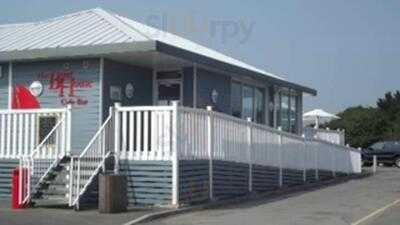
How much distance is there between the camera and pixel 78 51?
1922cm

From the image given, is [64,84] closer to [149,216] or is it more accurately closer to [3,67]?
[3,67]

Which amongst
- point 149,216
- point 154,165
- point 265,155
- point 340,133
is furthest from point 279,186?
point 340,133

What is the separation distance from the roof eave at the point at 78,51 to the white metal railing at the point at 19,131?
184 cm

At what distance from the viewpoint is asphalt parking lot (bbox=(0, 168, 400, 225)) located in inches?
579

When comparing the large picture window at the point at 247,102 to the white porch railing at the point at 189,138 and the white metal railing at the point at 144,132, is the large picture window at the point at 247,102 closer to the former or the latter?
the white porch railing at the point at 189,138

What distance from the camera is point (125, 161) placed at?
17.2 meters

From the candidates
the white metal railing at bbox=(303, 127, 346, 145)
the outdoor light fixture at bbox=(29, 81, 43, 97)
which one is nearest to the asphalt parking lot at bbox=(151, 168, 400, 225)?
the outdoor light fixture at bbox=(29, 81, 43, 97)

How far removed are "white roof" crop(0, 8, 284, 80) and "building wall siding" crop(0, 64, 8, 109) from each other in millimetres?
582

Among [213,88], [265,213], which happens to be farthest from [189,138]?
[213,88]

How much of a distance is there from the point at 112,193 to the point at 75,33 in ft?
21.6

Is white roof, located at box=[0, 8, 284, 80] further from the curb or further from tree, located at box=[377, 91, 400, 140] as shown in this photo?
tree, located at box=[377, 91, 400, 140]

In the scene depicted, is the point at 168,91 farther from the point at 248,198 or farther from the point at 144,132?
the point at 144,132

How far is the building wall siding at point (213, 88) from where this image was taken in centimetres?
2292

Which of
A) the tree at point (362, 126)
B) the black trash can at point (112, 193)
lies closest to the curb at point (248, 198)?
the black trash can at point (112, 193)
